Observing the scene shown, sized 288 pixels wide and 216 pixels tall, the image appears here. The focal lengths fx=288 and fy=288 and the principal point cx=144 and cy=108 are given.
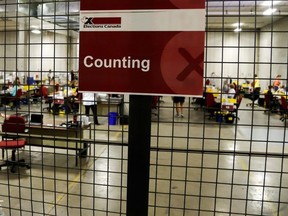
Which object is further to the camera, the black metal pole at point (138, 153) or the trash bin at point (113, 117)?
the trash bin at point (113, 117)

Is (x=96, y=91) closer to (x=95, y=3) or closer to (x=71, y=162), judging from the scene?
(x=95, y=3)

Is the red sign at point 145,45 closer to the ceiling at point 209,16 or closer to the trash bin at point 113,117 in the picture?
the ceiling at point 209,16

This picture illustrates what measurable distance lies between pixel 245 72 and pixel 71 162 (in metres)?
14.4

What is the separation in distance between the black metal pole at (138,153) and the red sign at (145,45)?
0.11 metres

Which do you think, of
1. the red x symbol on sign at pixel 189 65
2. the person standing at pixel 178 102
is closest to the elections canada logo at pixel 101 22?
the red x symbol on sign at pixel 189 65

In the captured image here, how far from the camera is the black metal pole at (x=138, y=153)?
1.64 m

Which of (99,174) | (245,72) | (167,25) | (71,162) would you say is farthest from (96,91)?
(245,72)

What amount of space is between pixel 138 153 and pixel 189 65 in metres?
0.58

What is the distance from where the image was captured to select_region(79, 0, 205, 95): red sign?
1.49 metres

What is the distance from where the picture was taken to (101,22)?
5.18 ft

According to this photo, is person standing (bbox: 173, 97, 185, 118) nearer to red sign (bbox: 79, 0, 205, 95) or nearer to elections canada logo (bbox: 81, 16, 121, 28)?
red sign (bbox: 79, 0, 205, 95)

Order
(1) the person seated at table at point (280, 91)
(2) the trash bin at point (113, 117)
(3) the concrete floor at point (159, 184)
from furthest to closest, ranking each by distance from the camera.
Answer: (1) the person seated at table at point (280, 91), (3) the concrete floor at point (159, 184), (2) the trash bin at point (113, 117)

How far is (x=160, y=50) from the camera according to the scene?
4.98ft

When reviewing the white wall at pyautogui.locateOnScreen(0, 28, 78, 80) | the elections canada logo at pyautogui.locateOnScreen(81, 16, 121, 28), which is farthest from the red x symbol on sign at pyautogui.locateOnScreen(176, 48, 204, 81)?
the white wall at pyautogui.locateOnScreen(0, 28, 78, 80)
